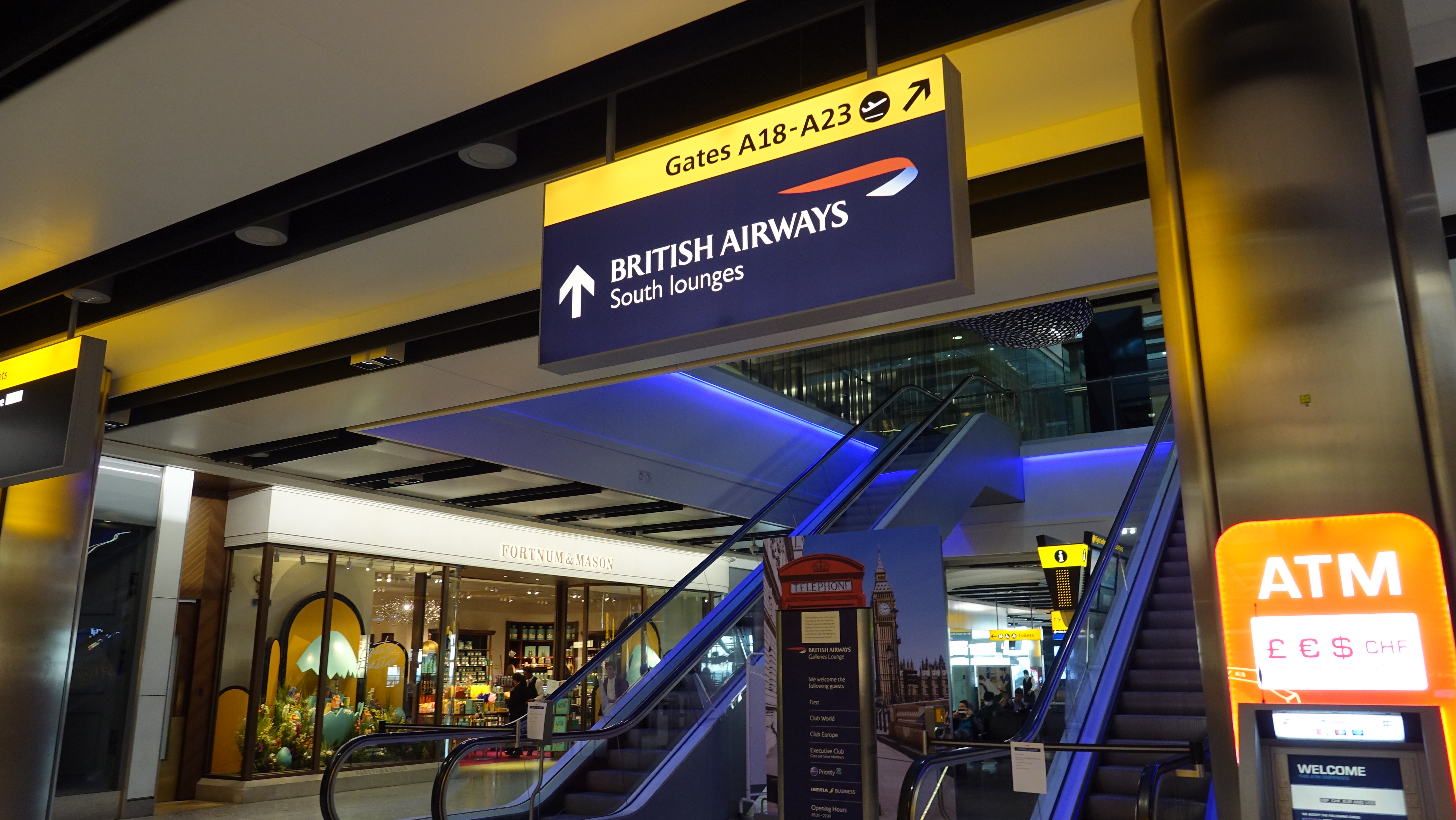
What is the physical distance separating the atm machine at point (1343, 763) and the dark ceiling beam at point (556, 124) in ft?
6.62

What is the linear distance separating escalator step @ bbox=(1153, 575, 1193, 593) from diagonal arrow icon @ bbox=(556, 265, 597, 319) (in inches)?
283

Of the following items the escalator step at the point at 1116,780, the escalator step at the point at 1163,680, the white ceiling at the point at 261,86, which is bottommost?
the escalator step at the point at 1116,780

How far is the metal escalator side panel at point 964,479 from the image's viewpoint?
12.0 m

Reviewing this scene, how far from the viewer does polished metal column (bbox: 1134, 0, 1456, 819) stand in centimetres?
272

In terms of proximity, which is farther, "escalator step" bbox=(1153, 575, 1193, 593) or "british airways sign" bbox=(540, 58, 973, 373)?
"escalator step" bbox=(1153, 575, 1193, 593)

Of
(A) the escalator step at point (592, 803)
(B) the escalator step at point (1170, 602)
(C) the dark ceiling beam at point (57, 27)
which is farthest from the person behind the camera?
(B) the escalator step at point (1170, 602)

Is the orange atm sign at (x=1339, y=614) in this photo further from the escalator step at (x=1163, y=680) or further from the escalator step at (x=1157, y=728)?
the escalator step at (x=1163, y=680)

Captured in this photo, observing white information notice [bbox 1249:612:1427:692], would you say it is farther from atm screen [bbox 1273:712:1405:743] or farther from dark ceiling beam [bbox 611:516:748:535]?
dark ceiling beam [bbox 611:516:748:535]

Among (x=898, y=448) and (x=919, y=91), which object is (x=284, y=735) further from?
(x=919, y=91)

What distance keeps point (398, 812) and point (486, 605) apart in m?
6.92

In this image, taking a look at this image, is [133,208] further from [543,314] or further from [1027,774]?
[1027,774]

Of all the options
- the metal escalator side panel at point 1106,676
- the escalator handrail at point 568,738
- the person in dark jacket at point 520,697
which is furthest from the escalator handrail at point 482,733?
the person in dark jacket at point 520,697

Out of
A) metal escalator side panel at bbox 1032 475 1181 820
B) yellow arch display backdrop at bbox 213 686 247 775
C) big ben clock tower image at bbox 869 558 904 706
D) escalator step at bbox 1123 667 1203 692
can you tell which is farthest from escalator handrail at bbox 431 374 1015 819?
yellow arch display backdrop at bbox 213 686 247 775

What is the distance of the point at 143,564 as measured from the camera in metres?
10.5
